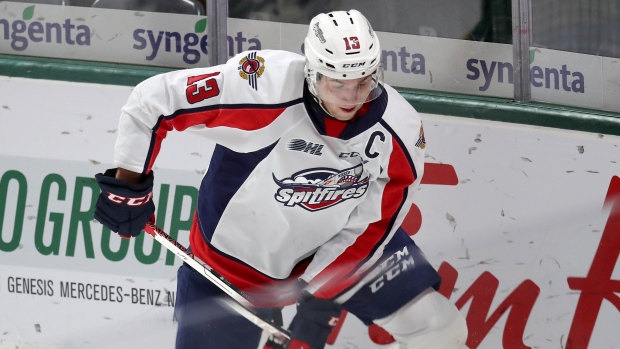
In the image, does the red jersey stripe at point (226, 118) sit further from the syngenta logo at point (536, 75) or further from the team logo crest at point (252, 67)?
the syngenta logo at point (536, 75)

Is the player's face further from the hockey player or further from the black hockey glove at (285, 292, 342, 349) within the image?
the black hockey glove at (285, 292, 342, 349)

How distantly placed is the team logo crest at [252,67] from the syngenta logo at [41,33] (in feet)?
4.04

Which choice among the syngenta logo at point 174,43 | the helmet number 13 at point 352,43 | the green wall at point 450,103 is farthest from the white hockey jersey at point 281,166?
the syngenta logo at point 174,43

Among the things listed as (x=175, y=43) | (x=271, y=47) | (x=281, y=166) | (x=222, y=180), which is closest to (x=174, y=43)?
(x=175, y=43)

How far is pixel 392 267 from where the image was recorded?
275 cm

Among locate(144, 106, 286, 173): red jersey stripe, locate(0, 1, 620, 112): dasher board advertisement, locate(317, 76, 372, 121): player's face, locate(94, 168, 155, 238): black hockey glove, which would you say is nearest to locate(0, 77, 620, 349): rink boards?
locate(0, 1, 620, 112): dasher board advertisement

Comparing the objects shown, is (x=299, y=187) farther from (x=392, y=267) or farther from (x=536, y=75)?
(x=536, y=75)

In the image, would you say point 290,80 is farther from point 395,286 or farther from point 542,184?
Answer: point 542,184

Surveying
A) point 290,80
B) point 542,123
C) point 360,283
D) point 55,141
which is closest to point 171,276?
point 55,141

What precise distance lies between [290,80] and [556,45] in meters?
1.41

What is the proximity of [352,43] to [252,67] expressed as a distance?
270 millimetres

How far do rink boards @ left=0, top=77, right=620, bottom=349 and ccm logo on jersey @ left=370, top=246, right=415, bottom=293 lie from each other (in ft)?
2.05

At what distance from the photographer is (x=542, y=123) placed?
132 inches

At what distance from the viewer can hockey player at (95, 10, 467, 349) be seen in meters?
2.51
